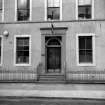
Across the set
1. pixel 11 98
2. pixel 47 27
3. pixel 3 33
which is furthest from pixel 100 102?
pixel 3 33

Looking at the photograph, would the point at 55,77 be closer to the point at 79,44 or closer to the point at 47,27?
the point at 79,44

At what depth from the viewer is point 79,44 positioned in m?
14.0

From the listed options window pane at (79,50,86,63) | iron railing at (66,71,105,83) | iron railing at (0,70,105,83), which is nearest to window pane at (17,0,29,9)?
iron railing at (0,70,105,83)

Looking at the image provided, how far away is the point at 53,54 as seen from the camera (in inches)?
570

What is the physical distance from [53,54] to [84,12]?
4712 mm

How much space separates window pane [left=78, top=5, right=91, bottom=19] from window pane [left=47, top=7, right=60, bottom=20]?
1981 millimetres

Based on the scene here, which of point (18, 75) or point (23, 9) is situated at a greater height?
point (23, 9)

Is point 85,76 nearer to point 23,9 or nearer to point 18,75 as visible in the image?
point 18,75

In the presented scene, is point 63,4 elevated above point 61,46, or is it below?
above

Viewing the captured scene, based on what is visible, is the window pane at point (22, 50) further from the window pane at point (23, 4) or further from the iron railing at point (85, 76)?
the iron railing at point (85, 76)

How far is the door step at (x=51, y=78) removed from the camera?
507 inches

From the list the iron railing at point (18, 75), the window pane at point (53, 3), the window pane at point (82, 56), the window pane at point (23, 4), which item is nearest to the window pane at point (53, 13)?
the window pane at point (53, 3)

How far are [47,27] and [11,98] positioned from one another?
749 cm

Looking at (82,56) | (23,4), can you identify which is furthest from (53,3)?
(82,56)
